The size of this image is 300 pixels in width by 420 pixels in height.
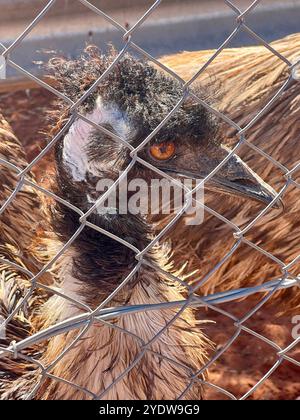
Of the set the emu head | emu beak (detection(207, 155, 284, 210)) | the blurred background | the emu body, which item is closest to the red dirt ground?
the emu body

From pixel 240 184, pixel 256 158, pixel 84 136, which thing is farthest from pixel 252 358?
pixel 84 136

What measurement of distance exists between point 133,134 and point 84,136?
14cm

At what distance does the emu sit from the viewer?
2.29 m

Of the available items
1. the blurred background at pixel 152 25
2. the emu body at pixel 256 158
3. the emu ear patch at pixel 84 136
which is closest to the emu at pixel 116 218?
the emu ear patch at pixel 84 136

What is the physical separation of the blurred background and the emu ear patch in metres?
1.71

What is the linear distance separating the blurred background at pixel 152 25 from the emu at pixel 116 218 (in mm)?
1605

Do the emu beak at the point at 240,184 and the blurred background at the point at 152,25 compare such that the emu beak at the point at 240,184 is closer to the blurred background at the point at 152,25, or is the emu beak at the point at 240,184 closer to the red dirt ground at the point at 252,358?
the red dirt ground at the point at 252,358

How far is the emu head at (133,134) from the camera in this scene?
2.29 m

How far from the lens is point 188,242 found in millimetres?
3566

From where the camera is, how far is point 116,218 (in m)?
2.39

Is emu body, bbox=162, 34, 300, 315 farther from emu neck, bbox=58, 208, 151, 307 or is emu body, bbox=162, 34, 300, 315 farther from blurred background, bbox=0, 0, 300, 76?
emu neck, bbox=58, 208, 151, 307

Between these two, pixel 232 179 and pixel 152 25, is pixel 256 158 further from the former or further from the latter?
pixel 152 25

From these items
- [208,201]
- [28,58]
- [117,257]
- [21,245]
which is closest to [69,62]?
[117,257]

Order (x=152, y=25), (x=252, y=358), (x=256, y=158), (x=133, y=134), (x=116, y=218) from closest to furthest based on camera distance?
(x=133, y=134) → (x=116, y=218) → (x=256, y=158) → (x=252, y=358) → (x=152, y=25)
